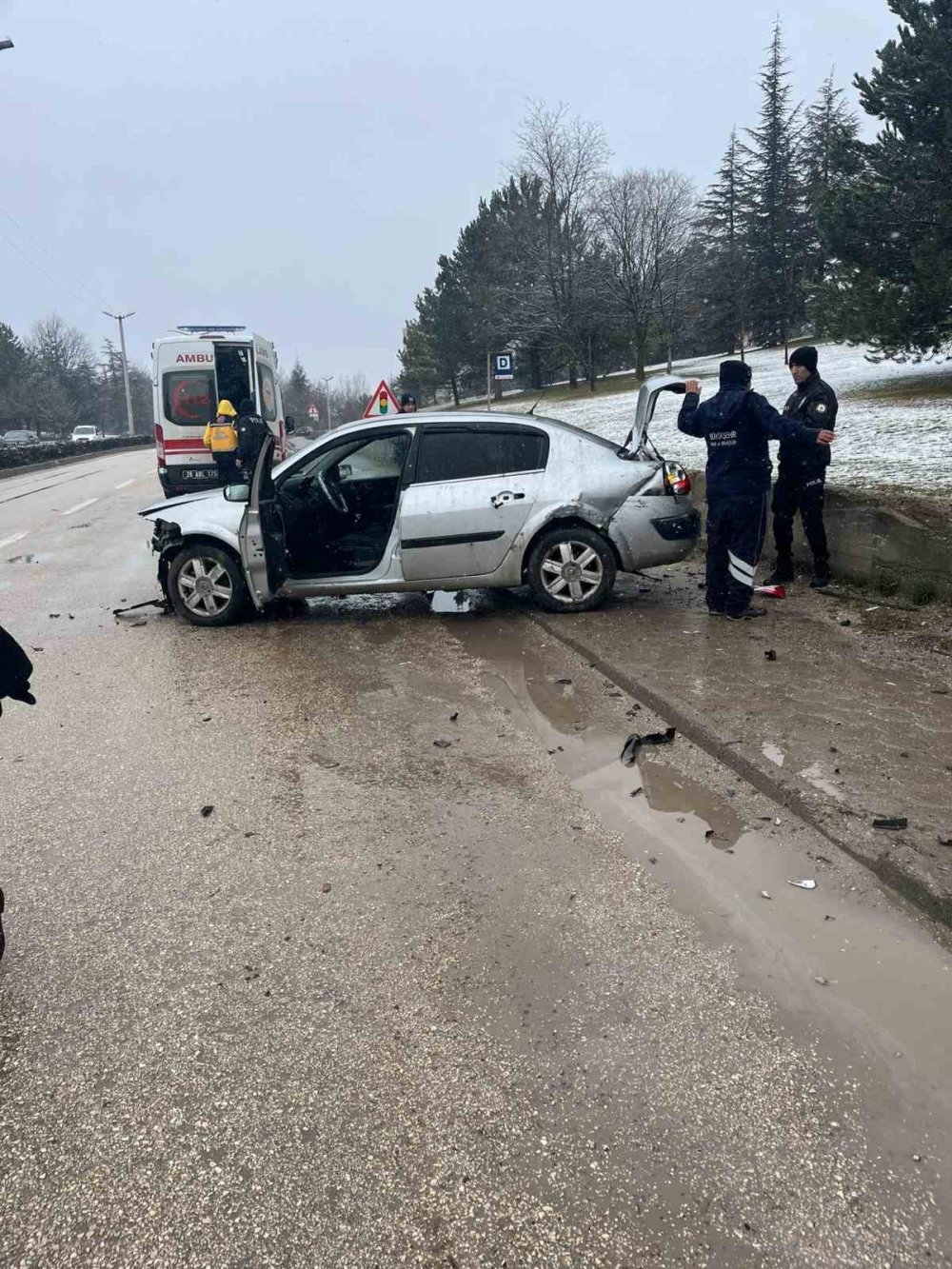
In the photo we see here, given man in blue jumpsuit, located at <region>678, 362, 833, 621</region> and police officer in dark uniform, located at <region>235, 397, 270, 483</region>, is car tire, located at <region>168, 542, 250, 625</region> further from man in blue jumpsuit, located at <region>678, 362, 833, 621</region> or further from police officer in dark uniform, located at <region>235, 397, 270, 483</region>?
man in blue jumpsuit, located at <region>678, 362, 833, 621</region>

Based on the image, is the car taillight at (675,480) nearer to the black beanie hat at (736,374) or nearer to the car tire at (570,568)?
the car tire at (570,568)

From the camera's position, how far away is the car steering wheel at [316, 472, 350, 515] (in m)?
7.73

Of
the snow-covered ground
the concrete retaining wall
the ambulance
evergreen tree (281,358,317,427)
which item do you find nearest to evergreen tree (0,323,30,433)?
evergreen tree (281,358,317,427)

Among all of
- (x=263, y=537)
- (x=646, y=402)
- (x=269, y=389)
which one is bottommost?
(x=263, y=537)

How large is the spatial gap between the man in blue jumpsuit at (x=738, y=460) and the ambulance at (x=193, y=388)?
36.2ft

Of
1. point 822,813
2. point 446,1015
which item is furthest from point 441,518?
point 446,1015

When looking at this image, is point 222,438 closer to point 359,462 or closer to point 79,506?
point 79,506

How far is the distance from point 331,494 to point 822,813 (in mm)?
5007

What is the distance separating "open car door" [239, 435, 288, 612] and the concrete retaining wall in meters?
4.61

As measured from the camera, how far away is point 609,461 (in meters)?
7.64

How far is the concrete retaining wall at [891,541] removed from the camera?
22.9ft

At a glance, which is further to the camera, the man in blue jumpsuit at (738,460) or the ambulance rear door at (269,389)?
the ambulance rear door at (269,389)

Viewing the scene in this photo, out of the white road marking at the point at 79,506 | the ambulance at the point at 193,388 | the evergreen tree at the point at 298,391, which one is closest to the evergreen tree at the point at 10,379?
the evergreen tree at the point at 298,391

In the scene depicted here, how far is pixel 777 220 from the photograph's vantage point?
48125mm
